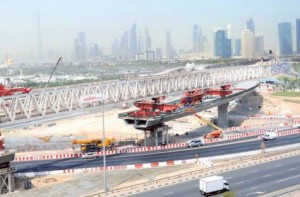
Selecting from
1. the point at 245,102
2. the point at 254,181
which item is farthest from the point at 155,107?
the point at 245,102

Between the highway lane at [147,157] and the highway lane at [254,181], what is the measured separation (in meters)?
14.7

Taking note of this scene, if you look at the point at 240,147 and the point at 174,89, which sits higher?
the point at 174,89

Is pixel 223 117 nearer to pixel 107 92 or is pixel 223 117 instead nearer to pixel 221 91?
pixel 221 91

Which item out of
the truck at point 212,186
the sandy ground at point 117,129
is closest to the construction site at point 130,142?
the sandy ground at point 117,129

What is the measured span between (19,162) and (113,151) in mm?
16595

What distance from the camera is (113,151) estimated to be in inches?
3204

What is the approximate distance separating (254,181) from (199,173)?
8225 mm

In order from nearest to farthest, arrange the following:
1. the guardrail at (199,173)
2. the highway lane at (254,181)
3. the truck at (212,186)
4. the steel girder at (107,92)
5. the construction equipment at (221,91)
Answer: the truck at (212,186)
the highway lane at (254,181)
the guardrail at (199,173)
the steel girder at (107,92)
the construction equipment at (221,91)

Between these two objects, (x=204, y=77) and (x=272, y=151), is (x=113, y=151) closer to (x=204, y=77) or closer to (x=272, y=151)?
(x=272, y=151)

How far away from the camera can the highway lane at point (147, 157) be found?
235ft

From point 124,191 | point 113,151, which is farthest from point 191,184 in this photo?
point 113,151

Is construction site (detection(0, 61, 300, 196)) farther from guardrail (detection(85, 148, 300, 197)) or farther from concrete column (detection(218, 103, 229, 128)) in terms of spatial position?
guardrail (detection(85, 148, 300, 197))

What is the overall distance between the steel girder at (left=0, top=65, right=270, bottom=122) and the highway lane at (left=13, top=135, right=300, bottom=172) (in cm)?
897

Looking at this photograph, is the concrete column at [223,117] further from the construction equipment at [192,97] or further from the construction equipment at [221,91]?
the construction equipment at [192,97]
